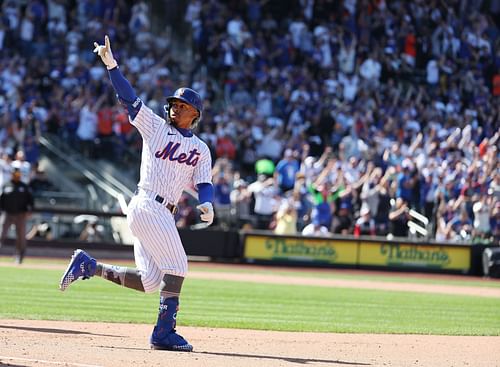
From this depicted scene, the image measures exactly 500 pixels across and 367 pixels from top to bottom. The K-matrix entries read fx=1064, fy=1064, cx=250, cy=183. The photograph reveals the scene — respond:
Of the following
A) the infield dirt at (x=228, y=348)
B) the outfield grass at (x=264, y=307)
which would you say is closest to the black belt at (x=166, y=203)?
the infield dirt at (x=228, y=348)

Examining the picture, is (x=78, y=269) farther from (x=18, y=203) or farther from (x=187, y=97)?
(x=18, y=203)

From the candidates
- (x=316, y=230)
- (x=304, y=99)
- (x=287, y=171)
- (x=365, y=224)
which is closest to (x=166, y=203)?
(x=316, y=230)

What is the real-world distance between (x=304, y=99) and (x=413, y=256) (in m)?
6.86

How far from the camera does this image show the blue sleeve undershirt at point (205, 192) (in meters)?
8.63

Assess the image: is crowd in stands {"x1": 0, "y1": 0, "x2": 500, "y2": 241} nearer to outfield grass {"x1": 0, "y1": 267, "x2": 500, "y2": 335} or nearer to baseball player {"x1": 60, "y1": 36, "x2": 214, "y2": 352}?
outfield grass {"x1": 0, "y1": 267, "x2": 500, "y2": 335}

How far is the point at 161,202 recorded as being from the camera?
8500 millimetres

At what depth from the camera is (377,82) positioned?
30625 mm

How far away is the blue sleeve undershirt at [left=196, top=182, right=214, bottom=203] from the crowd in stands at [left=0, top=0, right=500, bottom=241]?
47.4ft

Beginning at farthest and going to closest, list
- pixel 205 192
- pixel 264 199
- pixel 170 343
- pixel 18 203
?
pixel 264 199 → pixel 18 203 → pixel 205 192 → pixel 170 343

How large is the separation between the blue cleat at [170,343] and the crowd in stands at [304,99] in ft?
48.5

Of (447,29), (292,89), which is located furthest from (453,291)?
(447,29)

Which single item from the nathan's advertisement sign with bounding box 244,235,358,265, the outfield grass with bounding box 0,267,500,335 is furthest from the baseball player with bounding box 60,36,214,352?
the nathan's advertisement sign with bounding box 244,235,358,265

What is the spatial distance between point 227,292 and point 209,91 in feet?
45.5

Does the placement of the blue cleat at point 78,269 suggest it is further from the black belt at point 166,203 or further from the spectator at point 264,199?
the spectator at point 264,199
